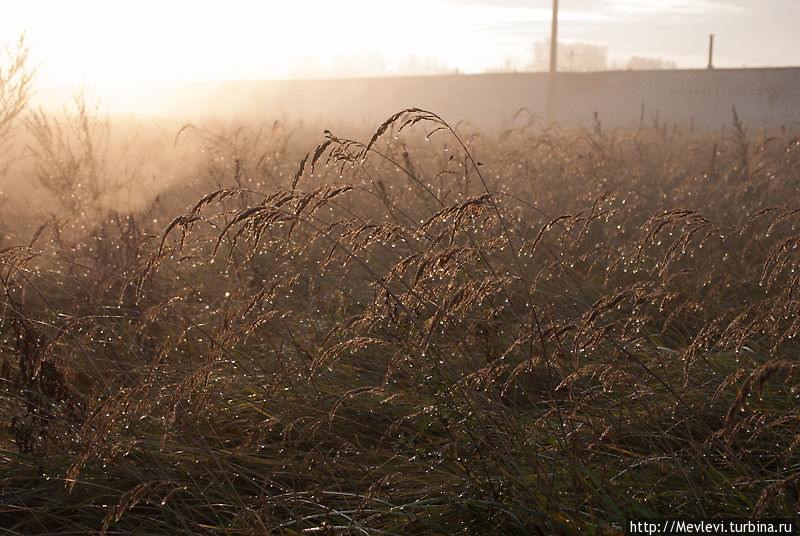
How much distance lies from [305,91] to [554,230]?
3577 centimetres

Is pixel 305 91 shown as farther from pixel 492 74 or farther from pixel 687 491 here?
pixel 687 491

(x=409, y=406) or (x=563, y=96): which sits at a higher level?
(x=563, y=96)

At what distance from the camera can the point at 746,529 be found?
4.80 ft

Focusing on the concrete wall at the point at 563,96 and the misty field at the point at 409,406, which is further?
the concrete wall at the point at 563,96

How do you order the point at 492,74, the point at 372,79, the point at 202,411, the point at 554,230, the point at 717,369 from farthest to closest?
the point at 372,79 < the point at 492,74 < the point at 554,230 < the point at 717,369 < the point at 202,411

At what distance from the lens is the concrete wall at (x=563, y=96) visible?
26.1m

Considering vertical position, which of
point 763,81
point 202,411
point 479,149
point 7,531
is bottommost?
point 7,531

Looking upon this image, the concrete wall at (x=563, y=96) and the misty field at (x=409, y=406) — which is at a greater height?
the concrete wall at (x=563, y=96)

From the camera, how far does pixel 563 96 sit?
29734 mm

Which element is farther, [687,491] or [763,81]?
[763,81]

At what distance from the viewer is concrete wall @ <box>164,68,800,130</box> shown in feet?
85.7

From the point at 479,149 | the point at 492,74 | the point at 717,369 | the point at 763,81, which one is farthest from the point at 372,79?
the point at 717,369

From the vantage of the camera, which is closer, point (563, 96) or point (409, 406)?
point (409, 406)

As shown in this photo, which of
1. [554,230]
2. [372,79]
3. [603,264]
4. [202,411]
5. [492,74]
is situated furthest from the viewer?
[372,79]
